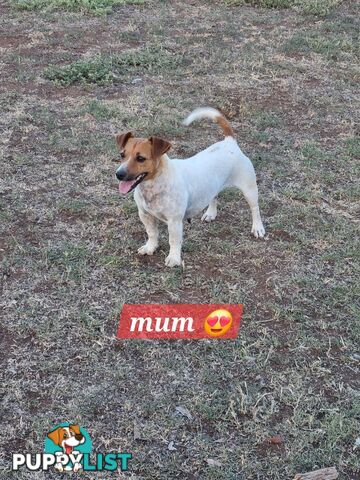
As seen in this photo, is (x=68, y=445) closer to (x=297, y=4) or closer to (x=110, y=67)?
(x=110, y=67)

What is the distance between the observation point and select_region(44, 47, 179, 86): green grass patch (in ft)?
21.4

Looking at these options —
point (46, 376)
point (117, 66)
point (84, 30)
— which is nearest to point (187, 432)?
point (46, 376)

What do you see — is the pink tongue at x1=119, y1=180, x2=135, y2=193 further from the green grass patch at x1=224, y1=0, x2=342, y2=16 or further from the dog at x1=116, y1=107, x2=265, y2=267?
the green grass patch at x1=224, y1=0, x2=342, y2=16

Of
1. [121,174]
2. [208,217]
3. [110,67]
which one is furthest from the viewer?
[110,67]

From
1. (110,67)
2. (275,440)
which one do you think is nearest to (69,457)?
(275,440)

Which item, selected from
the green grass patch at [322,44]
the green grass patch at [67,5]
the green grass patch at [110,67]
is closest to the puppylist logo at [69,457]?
the green grass patch at [110,67]

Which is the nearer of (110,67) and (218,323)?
(218,323)

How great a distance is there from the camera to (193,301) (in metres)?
3.71

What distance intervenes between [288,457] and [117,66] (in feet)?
16.7

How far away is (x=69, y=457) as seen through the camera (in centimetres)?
275

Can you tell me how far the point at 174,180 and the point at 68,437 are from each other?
1567 mm

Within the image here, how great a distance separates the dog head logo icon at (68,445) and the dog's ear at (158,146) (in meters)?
1.52

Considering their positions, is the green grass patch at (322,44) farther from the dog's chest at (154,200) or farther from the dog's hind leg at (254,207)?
the dog's chest at (154,200)

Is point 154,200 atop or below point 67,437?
atop
